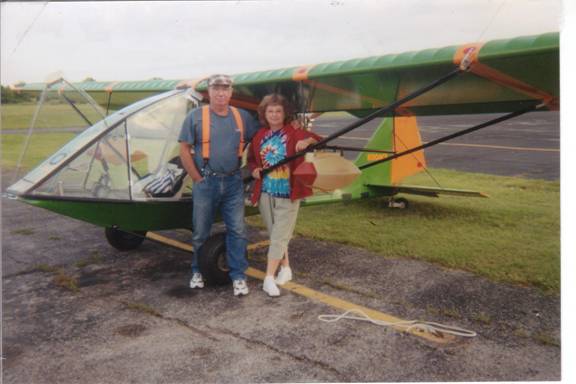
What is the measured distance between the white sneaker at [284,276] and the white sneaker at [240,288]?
0.33 metres

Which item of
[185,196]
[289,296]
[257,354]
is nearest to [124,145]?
[185,196]

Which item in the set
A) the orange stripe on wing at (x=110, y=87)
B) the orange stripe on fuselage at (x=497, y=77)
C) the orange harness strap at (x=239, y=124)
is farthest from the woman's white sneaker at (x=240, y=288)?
the orange stripe on wing at (x=110, y=87)

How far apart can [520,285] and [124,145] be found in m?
3.59

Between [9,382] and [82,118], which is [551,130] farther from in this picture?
[9,382]

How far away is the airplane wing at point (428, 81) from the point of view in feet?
11.5

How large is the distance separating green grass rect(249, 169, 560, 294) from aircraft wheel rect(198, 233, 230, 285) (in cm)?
171

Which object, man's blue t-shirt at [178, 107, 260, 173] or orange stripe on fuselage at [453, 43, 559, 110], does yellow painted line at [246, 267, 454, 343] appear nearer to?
man's blue t-shirt at [178, 107, 260, 173]

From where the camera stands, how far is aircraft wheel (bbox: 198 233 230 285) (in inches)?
169

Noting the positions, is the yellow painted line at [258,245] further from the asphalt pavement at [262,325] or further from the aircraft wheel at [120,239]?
the aircraft wheel at [120,239]

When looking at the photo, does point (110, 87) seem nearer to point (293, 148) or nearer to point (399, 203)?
point (293, 148)

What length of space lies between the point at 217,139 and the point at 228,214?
2.21ft

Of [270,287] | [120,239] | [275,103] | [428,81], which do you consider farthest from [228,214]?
[428,81]

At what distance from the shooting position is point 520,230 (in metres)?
5.76

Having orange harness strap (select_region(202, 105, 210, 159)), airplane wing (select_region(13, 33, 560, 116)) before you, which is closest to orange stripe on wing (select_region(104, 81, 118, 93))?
airplane wing (select_region(13, 33, 560, 116))
